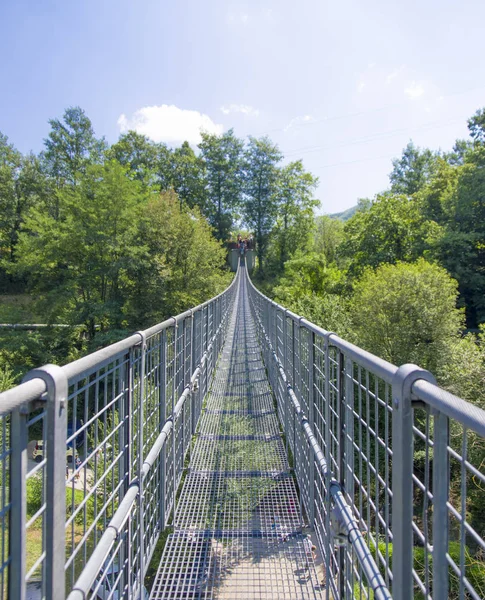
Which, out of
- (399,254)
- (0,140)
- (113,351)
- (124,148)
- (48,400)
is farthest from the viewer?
(124,148)

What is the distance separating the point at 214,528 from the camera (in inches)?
104

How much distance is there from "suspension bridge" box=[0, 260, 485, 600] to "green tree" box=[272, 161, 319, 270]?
34727 millimetres

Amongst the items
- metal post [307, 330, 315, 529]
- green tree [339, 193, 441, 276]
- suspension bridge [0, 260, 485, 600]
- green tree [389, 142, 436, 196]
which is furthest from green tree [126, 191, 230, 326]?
green tree [389, 142, 436, 196]

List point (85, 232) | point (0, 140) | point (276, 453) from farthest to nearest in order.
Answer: point (0, 140) → point (85, 232) → point (276, 453)

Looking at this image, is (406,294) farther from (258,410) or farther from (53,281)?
(53,281)

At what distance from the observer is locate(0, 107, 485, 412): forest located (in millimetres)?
15812

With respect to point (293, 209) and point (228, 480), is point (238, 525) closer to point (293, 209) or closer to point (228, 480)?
point (228, 480)

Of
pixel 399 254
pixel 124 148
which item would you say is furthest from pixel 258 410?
pixel 124 148

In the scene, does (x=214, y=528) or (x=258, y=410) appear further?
(x=258, y=410)

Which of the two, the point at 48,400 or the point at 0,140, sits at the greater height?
the point at 0,140

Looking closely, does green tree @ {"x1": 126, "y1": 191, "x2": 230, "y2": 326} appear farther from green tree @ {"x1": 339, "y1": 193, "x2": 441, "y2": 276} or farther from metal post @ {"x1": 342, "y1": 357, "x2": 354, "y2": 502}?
metal post @ {"x1": 342, "y1": 357, "x2": 354, "y2": 502}

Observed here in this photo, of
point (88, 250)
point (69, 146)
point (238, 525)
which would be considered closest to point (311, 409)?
point (238, 525)

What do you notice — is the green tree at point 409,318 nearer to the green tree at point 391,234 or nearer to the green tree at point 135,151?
the green tree at point 391,234

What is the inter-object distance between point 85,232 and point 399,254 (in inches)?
742
